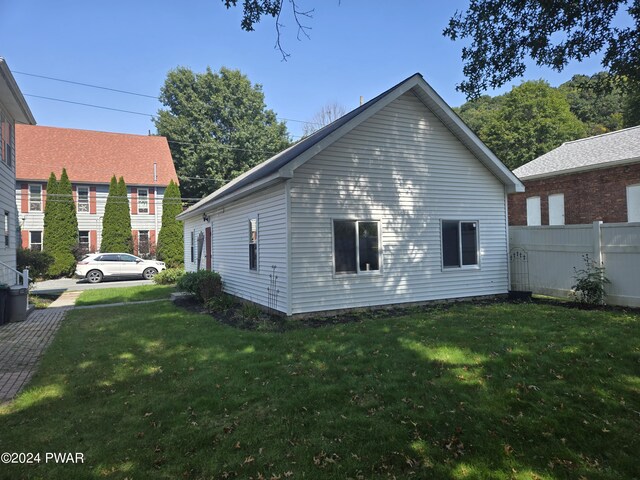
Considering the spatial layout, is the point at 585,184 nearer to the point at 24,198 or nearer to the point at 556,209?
the point at 556,209

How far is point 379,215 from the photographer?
405 inches

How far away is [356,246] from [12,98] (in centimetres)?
1101

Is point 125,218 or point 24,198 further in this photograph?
point 125,218

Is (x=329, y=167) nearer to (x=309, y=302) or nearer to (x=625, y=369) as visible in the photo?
(x=309, y=302)

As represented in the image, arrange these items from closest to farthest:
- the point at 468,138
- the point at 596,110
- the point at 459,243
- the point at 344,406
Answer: the point at 344,406 → the point at 468,138 → the point at 459,243 → the point at 596,110

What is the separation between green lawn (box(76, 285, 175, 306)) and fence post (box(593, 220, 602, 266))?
13587 millimetres

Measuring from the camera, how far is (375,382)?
16.2ft

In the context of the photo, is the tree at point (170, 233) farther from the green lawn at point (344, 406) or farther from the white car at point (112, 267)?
the green lawn at point (344, 406)

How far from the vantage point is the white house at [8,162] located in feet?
36.9

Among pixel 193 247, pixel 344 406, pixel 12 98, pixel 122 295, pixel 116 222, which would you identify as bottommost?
pixel 344 406

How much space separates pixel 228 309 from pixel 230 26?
718cm

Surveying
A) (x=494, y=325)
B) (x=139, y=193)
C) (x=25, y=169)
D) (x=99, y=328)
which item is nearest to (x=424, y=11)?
(x=494, y=325)

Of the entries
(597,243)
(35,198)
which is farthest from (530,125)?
(35,198)

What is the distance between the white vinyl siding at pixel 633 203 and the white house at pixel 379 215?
8524mm
